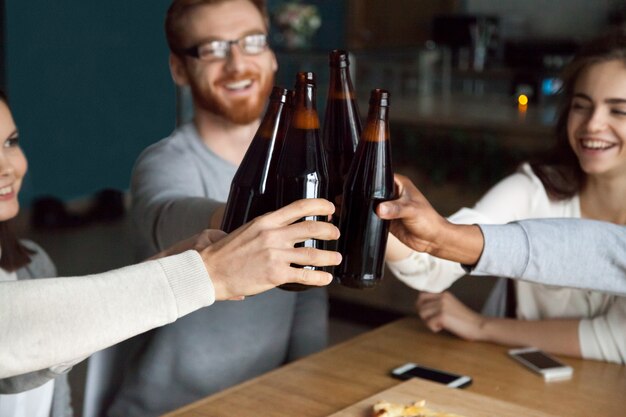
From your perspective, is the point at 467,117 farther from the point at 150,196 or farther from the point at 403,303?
the point at 150,196

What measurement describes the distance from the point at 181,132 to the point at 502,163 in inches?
83.2

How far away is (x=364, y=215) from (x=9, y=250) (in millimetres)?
796

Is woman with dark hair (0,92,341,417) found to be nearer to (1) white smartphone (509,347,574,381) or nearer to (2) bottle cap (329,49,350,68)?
(2) bottle cap (329,49,350,68)

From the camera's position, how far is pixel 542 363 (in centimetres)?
156

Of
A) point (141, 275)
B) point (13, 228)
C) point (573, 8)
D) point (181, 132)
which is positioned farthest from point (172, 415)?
point (573, 8)

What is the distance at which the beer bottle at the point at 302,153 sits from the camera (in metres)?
1.10

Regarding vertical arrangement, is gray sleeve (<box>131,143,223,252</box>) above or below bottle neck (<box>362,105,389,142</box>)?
below

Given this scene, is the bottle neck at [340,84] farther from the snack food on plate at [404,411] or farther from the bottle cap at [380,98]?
the snack food on plate at [404,411]

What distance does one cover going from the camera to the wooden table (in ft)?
4.50

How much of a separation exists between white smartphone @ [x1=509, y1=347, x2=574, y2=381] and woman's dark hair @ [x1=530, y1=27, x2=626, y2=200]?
38cm

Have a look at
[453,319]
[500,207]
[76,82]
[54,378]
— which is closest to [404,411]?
[453,319]

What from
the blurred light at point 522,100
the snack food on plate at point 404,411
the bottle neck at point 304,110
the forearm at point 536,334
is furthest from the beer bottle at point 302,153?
the blurred light at point 522,100

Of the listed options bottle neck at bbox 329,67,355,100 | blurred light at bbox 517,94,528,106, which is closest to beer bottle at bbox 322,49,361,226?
bottle neck at bbox 329,67,355,100

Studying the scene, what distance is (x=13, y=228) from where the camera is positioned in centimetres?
165
